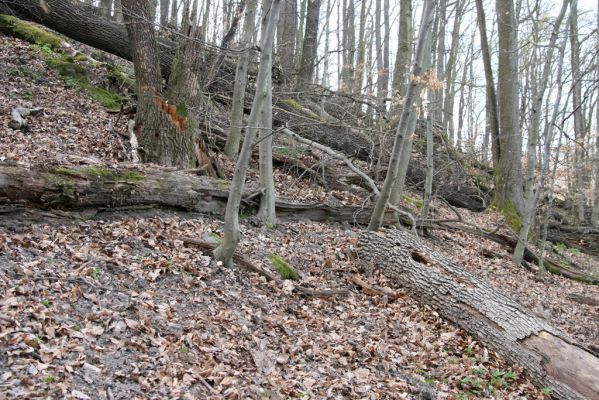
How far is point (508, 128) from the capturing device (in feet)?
41.2

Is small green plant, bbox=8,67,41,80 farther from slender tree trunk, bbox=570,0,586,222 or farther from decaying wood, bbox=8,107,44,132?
slender tree trunk, bbox=570,0,586,222

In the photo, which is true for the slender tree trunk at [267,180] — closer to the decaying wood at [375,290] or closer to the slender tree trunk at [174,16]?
the decaying wood at [375,290]

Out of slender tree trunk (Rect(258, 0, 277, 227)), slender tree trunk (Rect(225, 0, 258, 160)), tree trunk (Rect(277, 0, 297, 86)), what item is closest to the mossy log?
slender tree trunk (Rect(258, 0, 277, 227))

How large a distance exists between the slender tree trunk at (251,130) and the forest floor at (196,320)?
0.55m

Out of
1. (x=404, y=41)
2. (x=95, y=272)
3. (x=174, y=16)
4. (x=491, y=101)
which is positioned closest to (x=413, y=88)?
(x=95, y=272)

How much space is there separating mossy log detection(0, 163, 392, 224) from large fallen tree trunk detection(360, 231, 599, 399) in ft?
6.31

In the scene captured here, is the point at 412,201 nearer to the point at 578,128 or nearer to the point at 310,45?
the point at 310,45

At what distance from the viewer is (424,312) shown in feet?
20.6

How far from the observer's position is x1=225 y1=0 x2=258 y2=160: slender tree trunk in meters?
7.31

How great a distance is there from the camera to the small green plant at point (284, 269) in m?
6.33

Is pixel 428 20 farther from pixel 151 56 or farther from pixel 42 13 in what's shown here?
pixel 42 13

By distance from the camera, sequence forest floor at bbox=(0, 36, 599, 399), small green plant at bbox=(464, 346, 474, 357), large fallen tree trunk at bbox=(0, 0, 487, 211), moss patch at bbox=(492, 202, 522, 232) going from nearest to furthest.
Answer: forest floor at bbox=(0, 36, 599, 399) → small green plant at bbox=(464, 346, 474, 357) → large fallen tree trunk at bbox=(0, 0, 487, 211) → moss patch at bbox=(492, 202, 522, 232)

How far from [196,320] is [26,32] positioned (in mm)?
9646

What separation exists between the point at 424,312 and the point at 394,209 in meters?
2.65
